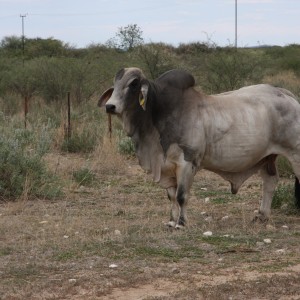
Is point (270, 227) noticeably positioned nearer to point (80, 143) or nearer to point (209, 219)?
point (209, 219)

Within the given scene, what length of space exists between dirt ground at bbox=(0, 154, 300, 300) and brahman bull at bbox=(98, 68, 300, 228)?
0.69 metres

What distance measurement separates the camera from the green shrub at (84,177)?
39.5 feet

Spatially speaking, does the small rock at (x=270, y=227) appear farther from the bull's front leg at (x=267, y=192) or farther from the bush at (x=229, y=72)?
the bush at (x=229, y=72)

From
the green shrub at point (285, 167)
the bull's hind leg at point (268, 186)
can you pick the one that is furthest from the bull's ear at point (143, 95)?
the green shrub at point (285, 167)


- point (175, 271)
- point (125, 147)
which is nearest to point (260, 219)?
point (175, 271)

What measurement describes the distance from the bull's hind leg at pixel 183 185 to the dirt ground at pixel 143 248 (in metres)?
0.16

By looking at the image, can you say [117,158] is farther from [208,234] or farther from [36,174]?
[208,234]

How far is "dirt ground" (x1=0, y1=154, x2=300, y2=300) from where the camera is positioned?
625cm

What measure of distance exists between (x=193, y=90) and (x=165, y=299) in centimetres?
346

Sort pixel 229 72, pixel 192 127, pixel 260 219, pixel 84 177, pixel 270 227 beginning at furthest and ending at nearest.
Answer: pixel 229 72 < pixel 84 177 < pixel 260 219 < pixel 270 227 < pixel 192 127

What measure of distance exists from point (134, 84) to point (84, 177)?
394cm

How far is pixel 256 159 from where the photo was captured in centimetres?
901

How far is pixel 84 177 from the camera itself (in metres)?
12.1

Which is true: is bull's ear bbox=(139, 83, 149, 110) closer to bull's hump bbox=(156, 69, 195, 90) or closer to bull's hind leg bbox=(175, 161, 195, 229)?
bull's hump bbox=(156, 69, 195, 90)
